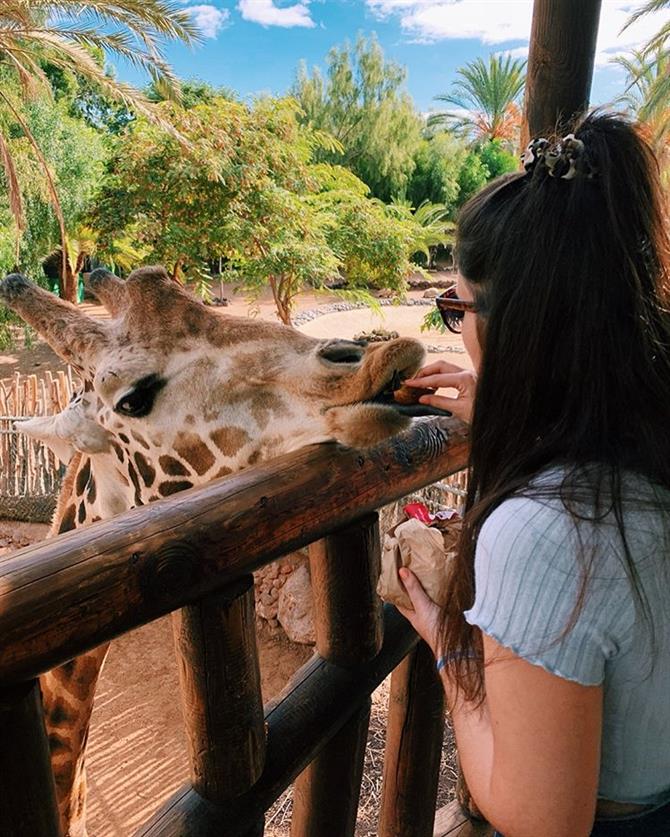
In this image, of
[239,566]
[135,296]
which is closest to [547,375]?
[239,566]

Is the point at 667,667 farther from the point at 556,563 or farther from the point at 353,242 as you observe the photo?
the point at 353,242

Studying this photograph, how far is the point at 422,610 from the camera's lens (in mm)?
1209

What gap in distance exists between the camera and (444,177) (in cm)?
3164

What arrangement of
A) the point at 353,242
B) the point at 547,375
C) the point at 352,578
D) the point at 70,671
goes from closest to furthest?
the point at 547,375
the point at 352,578
the point at 70,671
the point at 353,242

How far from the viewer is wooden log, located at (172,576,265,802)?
1.12 m

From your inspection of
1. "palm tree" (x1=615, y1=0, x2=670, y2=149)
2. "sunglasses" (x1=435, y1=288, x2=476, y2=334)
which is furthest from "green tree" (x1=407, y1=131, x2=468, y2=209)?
"sunglasses" (x1=435, y1=288, x2=476, y2=334)

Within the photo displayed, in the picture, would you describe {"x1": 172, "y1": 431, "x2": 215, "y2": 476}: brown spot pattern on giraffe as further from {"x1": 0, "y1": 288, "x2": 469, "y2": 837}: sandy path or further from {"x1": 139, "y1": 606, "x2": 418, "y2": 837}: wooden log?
{"x1": 0, "y1": 288, "x2": 469, "y2": 837}: sandy path

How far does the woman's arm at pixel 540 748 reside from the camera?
807mm

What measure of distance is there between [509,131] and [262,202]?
3586cm

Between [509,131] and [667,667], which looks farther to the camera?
[509,131]

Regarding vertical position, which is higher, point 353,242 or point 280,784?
point 353,242

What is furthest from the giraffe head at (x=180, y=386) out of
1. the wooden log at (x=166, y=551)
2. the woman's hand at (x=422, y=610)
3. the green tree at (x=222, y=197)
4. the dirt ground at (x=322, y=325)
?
the dirt ground at (x=322, y=325)

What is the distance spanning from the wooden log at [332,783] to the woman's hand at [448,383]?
67cm

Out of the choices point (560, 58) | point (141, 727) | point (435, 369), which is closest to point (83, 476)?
point (435, 369)
